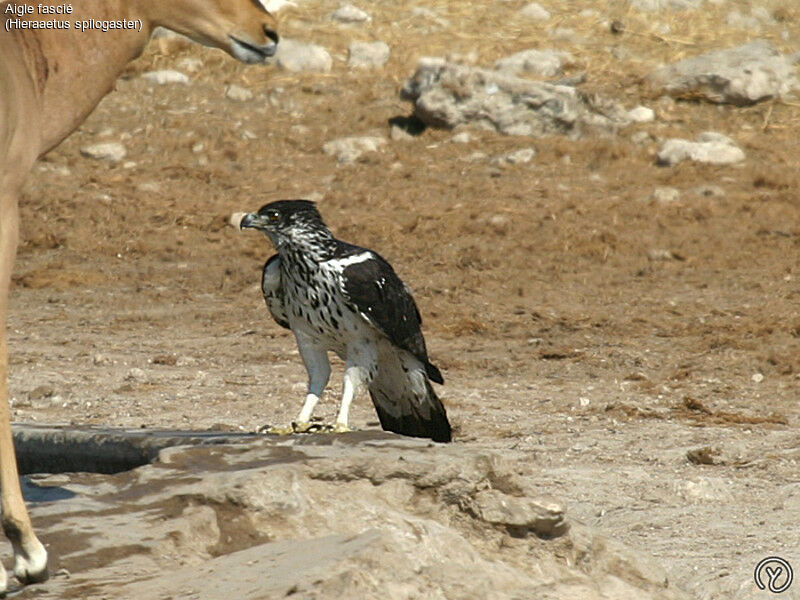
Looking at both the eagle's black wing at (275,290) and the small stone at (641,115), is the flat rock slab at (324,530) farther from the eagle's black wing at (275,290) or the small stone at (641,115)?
the small stone at (641,115)

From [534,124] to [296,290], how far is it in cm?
678

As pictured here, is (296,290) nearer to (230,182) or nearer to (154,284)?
(154,284)

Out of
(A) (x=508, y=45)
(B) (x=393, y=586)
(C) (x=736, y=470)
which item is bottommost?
(C) (x=736, y=470)

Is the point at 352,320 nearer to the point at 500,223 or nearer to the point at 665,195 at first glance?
the point at 500,223

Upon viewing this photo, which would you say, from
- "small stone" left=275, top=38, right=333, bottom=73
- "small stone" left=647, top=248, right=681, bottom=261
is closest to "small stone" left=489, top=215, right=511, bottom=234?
"small stone" left=647, top=248, right=681, bottom=261

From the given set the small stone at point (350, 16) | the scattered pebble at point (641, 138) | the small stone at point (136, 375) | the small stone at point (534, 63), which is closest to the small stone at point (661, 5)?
the small stone at point (534, 63)

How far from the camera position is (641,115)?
1277 cm

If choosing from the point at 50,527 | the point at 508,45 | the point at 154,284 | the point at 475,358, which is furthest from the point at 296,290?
the point at 508,45

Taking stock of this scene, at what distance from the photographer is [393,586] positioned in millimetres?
3723

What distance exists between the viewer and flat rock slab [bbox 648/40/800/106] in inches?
516

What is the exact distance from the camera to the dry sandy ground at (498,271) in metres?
7.00

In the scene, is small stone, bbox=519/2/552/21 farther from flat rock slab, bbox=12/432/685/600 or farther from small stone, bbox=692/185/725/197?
flat rock slab, bbox=12/432/685/600

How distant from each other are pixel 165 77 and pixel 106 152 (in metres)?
1.41

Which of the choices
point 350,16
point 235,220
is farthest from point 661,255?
point 350,16
